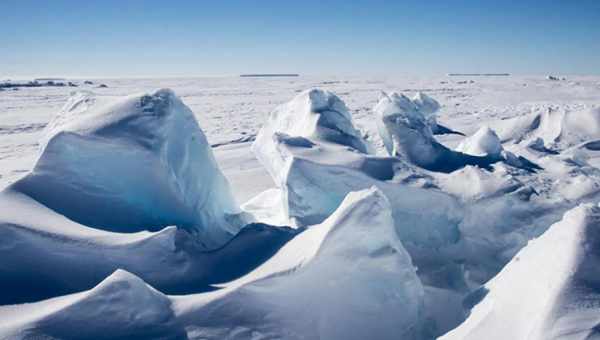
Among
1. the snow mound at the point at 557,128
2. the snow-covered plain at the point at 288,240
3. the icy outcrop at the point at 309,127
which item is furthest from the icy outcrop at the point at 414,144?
the snow mound at the point at 557,128

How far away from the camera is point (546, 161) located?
5160 millimetres

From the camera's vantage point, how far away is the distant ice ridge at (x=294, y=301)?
2.01 meters

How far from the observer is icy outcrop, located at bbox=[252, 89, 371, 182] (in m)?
4.45

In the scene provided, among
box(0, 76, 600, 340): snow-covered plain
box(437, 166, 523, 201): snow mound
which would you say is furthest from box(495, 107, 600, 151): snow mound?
box(437, 166, 523, 201): snow mound

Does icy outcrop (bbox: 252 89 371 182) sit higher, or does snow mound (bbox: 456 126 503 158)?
icy outcrop (bbox: 252 89 371 182)

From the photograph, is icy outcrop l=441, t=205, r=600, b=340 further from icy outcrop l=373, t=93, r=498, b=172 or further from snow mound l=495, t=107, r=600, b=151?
snow mound l=495, t=107, r=600, b=151

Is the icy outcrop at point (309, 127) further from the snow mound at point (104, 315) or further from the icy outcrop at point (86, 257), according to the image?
the snow mound at point (104, 315)

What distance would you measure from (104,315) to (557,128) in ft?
27.9

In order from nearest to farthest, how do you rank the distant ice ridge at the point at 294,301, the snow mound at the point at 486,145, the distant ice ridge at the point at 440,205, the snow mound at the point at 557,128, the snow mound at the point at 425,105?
the distant ice ridge at the point at 294,301, the distant ice ridge at the point at 440,205, the snow mound at the point at 486,145, the snow mound at the point at 557,128, the snow mound at the point at 425,105

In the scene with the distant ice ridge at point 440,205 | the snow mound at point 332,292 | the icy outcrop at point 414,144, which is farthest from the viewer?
the icy outcrop at point 414,144

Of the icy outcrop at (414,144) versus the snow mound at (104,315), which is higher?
the icy outcrop at (414,144)

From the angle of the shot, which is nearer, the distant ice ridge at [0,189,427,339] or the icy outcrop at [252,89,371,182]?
the distant ice ridge at [0,189,427,339]

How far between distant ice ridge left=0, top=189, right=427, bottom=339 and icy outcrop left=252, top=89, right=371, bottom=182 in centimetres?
165

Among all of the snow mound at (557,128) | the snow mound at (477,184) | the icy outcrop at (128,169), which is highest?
the icy outcrop at (128,169)
